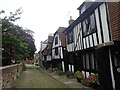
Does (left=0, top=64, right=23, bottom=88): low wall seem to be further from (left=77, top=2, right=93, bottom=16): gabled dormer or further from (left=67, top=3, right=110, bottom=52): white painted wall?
(left=77, top=2, right=93, bottom=16): gabled dormer

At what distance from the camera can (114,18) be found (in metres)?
5.53

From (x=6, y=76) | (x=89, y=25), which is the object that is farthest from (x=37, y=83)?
(x=89, y=25)

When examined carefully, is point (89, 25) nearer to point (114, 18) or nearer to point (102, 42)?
point (102, 42)

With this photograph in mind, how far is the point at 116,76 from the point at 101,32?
9.75 feet

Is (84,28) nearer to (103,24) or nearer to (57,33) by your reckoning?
(103,24)

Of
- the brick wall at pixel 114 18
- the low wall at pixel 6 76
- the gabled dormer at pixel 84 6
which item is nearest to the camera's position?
the low wall at pixel 6 76

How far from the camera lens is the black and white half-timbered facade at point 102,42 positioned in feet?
17.3

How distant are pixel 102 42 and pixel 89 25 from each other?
2183 mm

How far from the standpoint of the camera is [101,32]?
21.3ft

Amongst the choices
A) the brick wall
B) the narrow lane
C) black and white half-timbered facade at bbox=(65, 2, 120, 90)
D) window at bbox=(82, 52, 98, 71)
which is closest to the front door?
black and white half-timbered facade at bbox=(65, 2, 120, 90)

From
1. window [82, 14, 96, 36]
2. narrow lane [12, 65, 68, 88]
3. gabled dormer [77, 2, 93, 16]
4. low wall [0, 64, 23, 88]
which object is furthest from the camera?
gabled dormer [77, 2, 93, 16]

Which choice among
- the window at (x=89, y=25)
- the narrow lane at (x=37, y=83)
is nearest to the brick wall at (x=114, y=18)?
the window at (x=89, y=25)

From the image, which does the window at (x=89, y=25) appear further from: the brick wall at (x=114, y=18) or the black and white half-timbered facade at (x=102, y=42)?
the brick wall at (x=114, y=18)

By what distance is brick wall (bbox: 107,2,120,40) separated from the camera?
5.24 meters
